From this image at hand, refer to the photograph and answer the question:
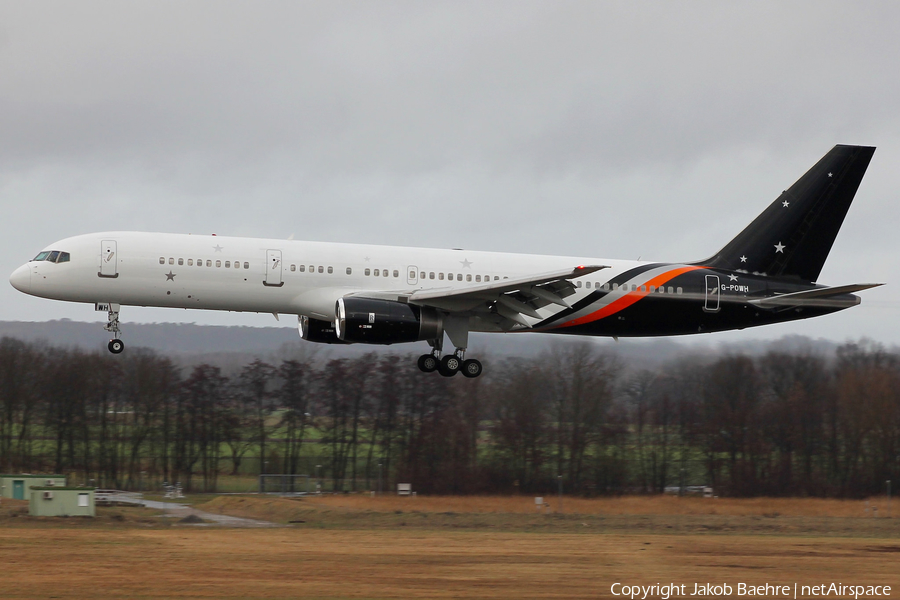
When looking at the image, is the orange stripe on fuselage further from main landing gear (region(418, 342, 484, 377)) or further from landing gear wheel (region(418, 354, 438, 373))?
landing gear wheel (region(418, 354, 438, 373))

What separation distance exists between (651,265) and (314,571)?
15.9 m

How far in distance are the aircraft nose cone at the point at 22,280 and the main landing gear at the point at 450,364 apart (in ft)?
43.3

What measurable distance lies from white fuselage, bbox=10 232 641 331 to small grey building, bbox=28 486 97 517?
52.7ft

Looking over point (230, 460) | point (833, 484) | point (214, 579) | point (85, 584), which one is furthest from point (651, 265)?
point (230, 460)

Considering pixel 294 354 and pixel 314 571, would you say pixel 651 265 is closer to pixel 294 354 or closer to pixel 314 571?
pixel 314 571

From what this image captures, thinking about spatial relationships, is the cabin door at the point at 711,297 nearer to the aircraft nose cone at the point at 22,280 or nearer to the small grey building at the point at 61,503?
the aircraft nose cone at the point at 22,280

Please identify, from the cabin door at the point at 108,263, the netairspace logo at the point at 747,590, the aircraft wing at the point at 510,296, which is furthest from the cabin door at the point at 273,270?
the netairspace logo at the point at 747,590

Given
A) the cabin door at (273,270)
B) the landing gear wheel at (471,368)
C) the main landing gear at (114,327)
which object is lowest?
the landing gear wheel at (471,368)

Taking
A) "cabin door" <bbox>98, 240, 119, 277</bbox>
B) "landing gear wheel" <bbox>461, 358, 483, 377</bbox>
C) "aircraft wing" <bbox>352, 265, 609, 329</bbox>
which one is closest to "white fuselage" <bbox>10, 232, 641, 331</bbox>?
"cabin door" <bbox>98, 240, 119, 277</bbox>

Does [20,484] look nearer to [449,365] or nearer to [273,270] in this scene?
[273,270]

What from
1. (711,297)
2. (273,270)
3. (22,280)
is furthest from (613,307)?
(22,280)

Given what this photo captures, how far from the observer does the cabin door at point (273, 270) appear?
3428 cm

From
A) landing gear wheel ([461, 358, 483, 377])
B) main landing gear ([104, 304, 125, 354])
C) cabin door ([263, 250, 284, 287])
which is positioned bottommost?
landing gear wheel ([461, 358, 483, 377])

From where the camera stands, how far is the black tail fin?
38938mm
